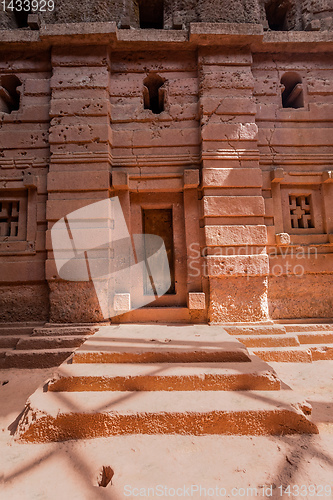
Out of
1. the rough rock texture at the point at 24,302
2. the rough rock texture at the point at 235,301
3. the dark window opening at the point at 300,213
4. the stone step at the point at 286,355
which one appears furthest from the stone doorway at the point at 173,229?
the dark window opening at the point at 300,213

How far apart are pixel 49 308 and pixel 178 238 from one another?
2.73m

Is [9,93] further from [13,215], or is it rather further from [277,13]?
[277,13]

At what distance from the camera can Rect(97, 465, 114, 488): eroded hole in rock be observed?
1754 millimetres

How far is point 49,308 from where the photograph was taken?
4730 millimetres

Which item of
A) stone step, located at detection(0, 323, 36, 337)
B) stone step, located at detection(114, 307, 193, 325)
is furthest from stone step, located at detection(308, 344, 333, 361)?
stone step, located at detection(0, 323, 36, 337)

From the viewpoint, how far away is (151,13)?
19.4 ft

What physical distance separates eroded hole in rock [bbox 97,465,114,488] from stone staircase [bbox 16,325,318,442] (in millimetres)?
310

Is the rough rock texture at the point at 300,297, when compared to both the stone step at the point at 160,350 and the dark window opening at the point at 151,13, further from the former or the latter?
the dark window opening at the point at 151,13

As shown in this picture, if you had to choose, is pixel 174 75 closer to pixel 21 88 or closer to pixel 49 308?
pixel 21 88

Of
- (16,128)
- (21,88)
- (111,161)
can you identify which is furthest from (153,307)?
(21,88)

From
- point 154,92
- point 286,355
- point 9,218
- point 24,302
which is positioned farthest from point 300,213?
point 9,218

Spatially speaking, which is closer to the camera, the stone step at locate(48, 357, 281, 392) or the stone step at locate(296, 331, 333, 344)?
the stone step at locate(48, 357, 281, 392)

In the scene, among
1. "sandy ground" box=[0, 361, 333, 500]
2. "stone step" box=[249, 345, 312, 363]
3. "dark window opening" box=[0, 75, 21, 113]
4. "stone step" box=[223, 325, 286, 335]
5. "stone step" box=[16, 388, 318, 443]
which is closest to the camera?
"sandy ground" box=[0, 361, 333, 500]

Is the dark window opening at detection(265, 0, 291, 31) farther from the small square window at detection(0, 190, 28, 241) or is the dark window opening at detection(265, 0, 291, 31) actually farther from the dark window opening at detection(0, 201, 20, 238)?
the dark window opening at detection(0, 201, 20, 238)
